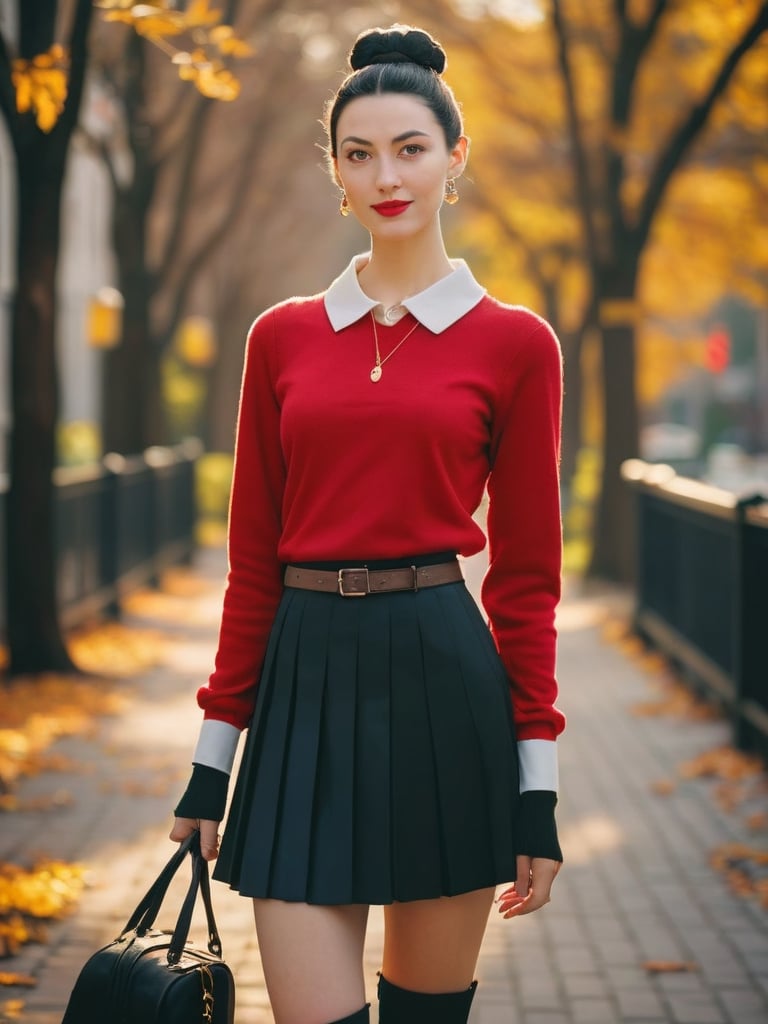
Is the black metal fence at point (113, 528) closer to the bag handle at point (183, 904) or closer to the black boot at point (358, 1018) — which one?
the bag handle at point (183, 904)

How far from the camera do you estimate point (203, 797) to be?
9.43 ft

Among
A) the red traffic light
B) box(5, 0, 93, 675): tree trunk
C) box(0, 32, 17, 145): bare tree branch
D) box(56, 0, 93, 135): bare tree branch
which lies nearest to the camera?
box(0, 32, 17, 145): bare tree branch

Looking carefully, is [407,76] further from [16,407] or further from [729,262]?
[729,262]

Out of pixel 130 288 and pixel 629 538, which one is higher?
pixel 130 288

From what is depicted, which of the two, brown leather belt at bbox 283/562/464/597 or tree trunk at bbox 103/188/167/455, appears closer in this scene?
brown leather belt at bbox 283/562/464/597

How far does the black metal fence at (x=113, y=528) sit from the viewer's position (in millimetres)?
12516

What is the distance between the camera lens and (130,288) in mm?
18047

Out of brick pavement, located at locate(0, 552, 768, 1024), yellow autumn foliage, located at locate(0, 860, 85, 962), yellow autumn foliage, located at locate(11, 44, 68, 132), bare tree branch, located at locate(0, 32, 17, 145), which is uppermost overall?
bare tree branch, located at locate(0, 32, 17, 145)

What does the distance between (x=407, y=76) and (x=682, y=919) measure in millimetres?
3781

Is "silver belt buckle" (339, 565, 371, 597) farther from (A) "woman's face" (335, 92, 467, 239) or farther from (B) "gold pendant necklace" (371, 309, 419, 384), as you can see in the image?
(A) "woman's face" (335, 92, 467, 239)

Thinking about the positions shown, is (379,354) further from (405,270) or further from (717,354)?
(717,354)

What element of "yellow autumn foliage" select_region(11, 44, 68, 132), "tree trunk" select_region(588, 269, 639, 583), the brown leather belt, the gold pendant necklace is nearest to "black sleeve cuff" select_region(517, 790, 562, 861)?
the brown leather belt

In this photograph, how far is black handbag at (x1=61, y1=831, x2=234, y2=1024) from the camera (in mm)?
2625

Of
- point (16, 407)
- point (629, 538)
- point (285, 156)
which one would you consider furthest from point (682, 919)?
point (285, 156)
